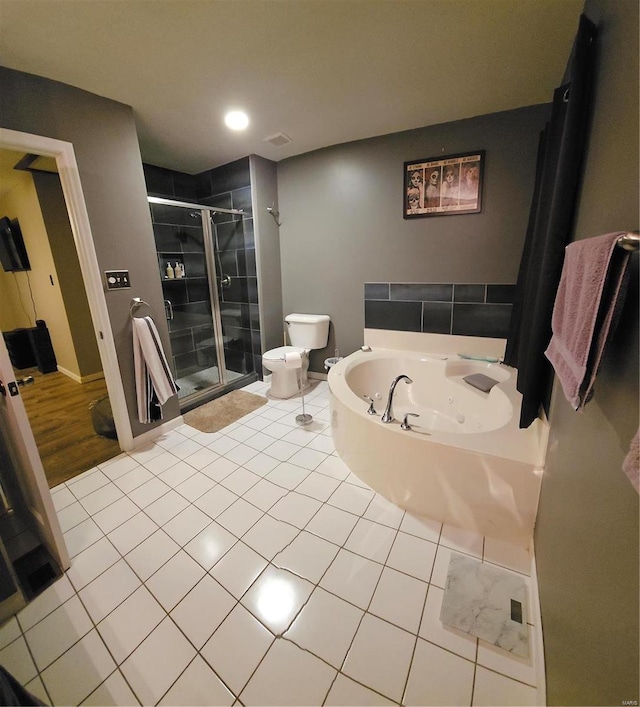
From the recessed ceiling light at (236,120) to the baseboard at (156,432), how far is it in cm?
238

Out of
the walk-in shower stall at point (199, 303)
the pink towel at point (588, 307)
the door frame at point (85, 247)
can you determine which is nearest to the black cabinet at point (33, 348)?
the walk-in shower stall at point (199, 303)

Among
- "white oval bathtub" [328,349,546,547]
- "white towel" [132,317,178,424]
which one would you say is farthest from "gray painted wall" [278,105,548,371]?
"white towel" [132,317,178,424]

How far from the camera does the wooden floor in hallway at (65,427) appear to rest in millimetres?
2174

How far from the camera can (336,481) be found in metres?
1.90

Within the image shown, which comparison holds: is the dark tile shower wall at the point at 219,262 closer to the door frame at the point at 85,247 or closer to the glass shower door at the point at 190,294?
the glass shower door at the point at 190,294

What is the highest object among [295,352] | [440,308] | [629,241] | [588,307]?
[629,241]

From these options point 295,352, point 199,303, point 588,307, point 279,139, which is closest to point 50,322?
point 199,303

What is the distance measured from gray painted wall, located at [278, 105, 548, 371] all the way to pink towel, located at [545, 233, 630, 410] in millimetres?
1779

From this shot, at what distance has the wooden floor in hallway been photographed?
2.17 meters

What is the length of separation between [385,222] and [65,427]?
340 centimetres

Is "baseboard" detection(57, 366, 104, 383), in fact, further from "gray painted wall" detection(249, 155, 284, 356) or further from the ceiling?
the ceiling

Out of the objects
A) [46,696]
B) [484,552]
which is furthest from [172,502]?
[484,552]

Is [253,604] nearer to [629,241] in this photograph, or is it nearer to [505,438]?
[505,438]

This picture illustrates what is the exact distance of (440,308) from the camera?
2.64 metres
